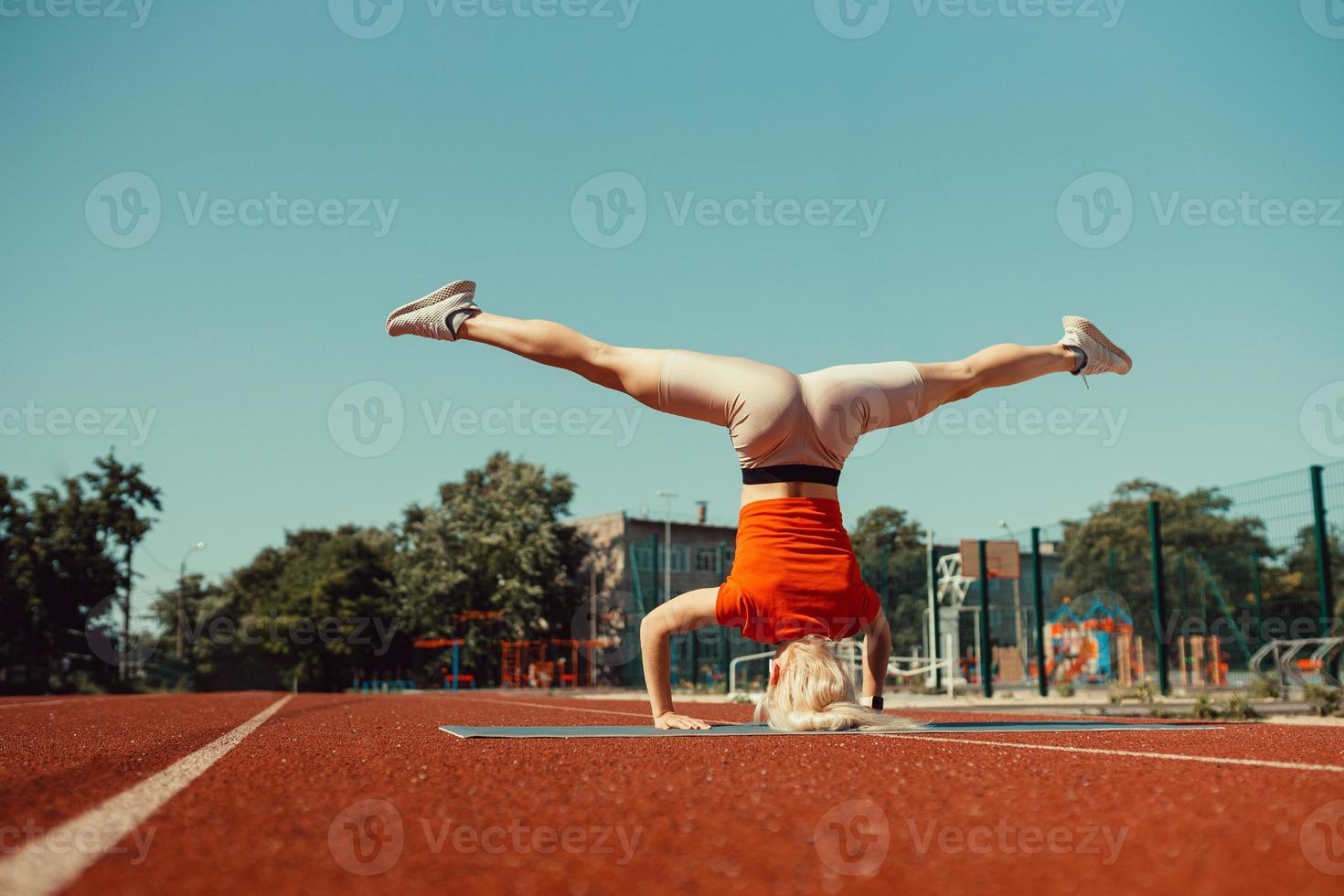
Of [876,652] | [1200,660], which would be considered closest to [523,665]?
[1200,660]

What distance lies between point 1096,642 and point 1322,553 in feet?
43.8

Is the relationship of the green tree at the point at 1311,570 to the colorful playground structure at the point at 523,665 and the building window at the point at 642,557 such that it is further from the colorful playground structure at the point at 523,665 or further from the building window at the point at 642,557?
the building window at the point at 642,557

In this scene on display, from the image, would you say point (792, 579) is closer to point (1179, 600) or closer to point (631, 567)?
point (1179, 600)

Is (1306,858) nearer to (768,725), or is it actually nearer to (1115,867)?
(1115,867)

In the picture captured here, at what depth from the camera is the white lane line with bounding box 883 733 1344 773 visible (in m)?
3.11

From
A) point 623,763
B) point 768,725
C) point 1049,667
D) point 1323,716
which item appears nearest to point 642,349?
point 768,725

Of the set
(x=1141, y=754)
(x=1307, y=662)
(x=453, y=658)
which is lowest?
(x=453, y=658)

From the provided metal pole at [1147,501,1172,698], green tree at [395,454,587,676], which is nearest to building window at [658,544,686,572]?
green tree at [395,454,587,676]

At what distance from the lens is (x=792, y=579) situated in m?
4.72

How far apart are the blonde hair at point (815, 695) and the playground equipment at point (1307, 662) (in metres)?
8.44

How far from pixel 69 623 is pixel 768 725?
42.1 meters

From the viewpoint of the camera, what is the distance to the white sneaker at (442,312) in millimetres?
5262

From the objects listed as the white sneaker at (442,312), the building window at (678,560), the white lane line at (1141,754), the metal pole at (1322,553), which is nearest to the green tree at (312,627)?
the building window at (678,560)

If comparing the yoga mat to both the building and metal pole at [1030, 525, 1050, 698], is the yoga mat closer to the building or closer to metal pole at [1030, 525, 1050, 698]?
metal pole at [1030, 525, 1050, 698]
